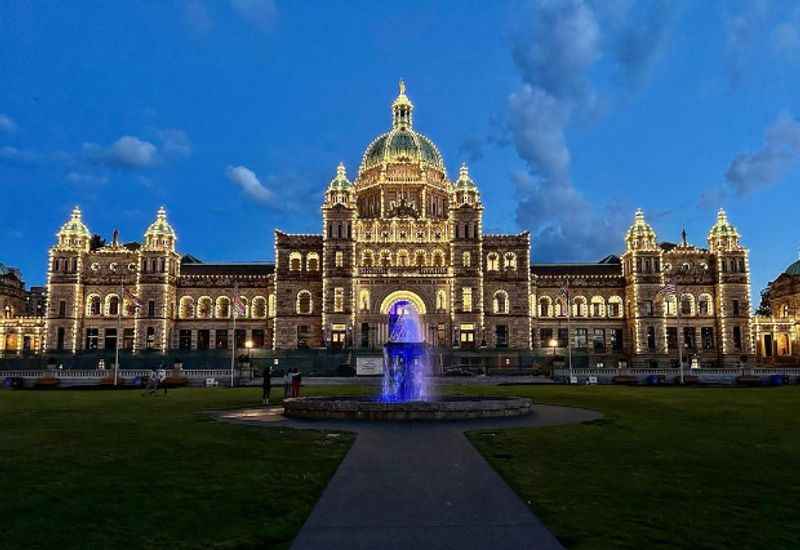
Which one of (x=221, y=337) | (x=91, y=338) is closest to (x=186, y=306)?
(x=221, y=337)

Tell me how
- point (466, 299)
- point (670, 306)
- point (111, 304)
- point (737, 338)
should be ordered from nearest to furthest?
1. point (466, 299)
2. point (737, 338)
3. point (111, 304)
4. point (670, 306)

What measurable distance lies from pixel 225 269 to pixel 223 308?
24.5 ft

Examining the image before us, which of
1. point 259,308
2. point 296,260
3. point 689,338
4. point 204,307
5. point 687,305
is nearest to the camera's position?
point 296,260

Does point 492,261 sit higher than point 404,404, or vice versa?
point 492,261

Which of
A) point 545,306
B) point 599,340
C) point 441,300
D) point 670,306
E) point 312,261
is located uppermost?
point 312,261

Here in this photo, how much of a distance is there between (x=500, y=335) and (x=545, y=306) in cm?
1270

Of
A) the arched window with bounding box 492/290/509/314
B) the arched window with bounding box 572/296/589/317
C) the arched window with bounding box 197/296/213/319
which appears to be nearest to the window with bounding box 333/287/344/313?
the arched window with bounding box 492/290/509/314

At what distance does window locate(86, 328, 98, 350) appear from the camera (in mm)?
88500

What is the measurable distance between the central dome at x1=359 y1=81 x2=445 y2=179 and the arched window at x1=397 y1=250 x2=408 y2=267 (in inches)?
704

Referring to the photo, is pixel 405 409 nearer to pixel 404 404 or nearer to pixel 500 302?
pixel 404 404

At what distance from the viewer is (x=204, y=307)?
9412 centimetres

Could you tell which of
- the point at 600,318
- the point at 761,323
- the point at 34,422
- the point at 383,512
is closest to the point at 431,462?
the point at 383,512

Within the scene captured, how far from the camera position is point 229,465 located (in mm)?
14250

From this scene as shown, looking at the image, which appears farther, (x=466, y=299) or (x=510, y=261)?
(x=510, y=261)
